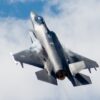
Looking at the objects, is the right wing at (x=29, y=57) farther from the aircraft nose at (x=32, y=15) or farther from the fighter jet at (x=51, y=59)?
the aircraft nose at (x=32, y=15)

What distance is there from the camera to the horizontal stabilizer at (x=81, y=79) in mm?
126519

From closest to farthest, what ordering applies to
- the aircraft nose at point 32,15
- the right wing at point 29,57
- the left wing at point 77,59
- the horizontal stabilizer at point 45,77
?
the horizontal stabilizer at point 45,77, the right wing at point 29,57, the left wing at point 77,59, the aircraft nose at point 32,15

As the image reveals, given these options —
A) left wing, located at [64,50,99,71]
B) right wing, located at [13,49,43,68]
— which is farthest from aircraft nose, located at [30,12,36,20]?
left wing, located at [64,50,99,71]

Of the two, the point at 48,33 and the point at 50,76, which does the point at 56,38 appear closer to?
the point at 48,33

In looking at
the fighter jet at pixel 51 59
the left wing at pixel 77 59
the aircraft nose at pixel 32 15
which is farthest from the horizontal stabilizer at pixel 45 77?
the aircraft nose at pixel 32 15

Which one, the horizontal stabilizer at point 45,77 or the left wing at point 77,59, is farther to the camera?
the left wing at point 77,59

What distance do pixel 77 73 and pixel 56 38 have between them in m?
10.6

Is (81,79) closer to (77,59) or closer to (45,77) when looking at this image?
(45,77)

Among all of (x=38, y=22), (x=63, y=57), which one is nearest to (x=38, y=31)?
(x=38, y=22)

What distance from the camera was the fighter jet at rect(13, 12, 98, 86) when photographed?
12625 cm

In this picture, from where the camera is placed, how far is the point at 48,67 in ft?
419

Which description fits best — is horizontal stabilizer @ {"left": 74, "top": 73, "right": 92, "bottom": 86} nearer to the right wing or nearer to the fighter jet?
the fighter jet

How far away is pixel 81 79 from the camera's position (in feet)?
418

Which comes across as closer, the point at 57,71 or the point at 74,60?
the point at 57,71
